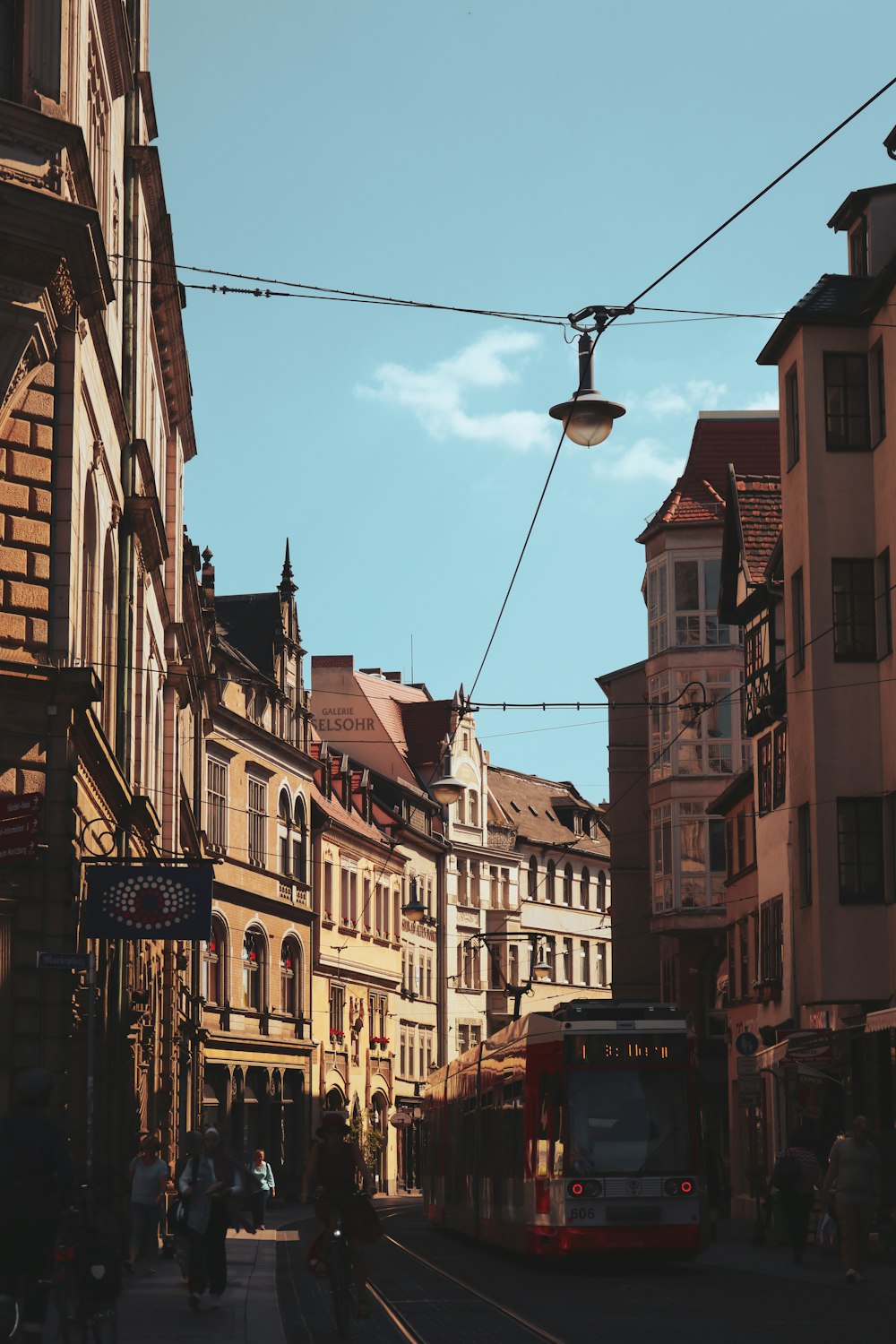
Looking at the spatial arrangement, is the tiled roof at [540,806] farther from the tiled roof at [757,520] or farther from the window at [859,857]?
the window at [859,857]

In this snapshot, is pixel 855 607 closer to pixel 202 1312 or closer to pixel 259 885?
pixel 202 1312

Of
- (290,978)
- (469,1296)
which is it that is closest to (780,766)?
(469,1296)

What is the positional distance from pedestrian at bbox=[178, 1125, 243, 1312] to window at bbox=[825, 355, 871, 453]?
1896 cm

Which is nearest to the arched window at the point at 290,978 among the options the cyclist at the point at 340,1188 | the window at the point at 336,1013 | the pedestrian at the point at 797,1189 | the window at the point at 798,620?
the window at the point at 336,1013

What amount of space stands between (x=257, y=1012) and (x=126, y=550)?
36935 mm

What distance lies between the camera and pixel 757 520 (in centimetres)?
5012

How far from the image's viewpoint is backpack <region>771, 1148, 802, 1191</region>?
2539cm

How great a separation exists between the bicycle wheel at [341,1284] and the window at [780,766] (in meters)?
26.0

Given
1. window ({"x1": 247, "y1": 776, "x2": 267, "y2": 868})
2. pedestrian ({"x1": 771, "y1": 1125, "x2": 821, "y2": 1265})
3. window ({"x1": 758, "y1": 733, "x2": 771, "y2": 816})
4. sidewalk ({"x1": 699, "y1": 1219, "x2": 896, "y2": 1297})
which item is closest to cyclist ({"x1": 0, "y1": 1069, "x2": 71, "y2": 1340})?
sidewalk ({"x1": 699, "y1": 1219, "x2": 896, "y2": 1297})

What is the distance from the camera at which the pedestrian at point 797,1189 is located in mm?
25328

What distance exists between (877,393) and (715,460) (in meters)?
29.8

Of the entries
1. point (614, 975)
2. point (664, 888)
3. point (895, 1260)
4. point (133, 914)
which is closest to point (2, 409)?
point (133, 914)

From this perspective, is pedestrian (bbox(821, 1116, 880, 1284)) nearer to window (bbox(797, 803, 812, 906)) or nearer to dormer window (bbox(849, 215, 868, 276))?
window (bbox(797, 803, 812, 906))

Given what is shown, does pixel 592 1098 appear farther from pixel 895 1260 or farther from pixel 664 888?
pixel 664 888
